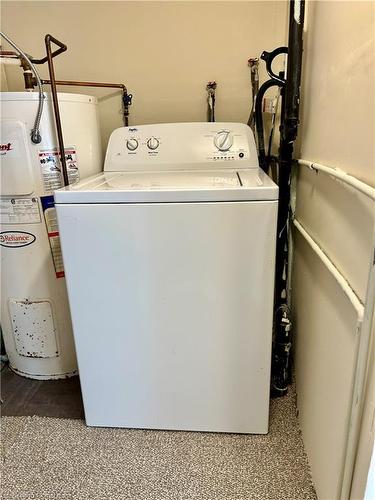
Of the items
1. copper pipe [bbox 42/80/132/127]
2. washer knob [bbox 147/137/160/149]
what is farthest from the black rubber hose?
copper pipe [bbox 42/80/132/127]

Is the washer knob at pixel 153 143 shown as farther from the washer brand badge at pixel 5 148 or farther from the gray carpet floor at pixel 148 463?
the gray carpet floor at pixel 148 463

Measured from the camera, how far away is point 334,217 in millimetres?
1046

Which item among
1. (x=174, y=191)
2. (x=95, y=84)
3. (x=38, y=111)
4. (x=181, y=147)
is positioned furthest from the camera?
(x=95, y=84)

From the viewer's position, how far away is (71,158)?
1.58 meters

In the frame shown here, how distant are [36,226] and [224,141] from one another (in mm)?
874

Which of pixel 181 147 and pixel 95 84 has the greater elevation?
pixel 95 84

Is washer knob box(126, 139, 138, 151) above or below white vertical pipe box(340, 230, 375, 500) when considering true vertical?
above

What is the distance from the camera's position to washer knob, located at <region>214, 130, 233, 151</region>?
65.2 inches

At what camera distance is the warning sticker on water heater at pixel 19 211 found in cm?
155

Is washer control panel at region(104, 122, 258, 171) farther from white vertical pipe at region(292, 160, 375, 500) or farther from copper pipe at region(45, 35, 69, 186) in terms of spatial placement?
white vertical pipe at region(292, 160, 375, 500)

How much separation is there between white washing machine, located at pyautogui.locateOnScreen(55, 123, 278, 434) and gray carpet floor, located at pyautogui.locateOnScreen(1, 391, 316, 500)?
0.07 m

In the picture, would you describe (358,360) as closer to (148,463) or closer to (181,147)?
(148,463)

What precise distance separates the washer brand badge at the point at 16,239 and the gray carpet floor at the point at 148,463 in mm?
719

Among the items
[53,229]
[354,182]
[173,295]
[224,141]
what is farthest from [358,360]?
[53,229]
